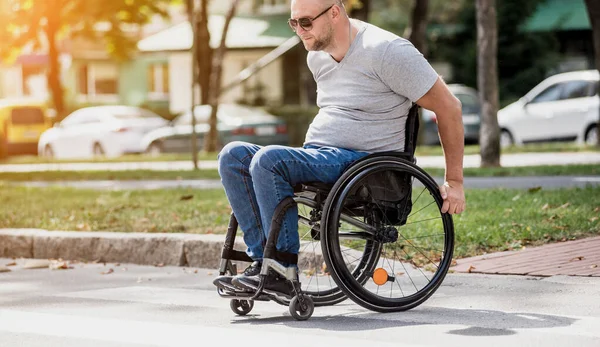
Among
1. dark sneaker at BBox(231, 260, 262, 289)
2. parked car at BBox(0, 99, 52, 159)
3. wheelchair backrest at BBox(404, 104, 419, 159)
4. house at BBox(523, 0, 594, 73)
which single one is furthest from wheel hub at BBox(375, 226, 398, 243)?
house at BBox(523, 0, 594, 73)

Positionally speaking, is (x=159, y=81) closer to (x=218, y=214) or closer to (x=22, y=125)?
(x=22, y=125)

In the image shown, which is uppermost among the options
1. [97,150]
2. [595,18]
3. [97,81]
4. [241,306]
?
[595,18]

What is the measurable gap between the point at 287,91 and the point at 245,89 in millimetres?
2598

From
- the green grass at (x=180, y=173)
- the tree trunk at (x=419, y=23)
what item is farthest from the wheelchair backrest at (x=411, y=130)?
the tree trunk at (x=419, y=23)

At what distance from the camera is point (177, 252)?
886 cm

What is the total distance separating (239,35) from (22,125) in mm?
9216

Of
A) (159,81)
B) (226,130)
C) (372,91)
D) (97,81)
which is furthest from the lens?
(97,81)

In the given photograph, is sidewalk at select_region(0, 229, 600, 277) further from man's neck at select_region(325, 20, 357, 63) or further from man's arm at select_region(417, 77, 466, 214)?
man's neck at select_region(325, 20, 357, 63)

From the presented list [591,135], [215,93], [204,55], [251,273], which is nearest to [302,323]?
[251,273]

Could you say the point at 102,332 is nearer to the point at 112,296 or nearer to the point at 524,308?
the point at 112,296

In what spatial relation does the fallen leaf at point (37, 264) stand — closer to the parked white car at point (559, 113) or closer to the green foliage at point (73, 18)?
the parked white car at point (559, 113)

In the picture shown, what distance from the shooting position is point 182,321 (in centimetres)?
600

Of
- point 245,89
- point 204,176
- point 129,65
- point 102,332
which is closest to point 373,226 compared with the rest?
point 102,332

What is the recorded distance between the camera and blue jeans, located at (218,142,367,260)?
5844 millimetres
